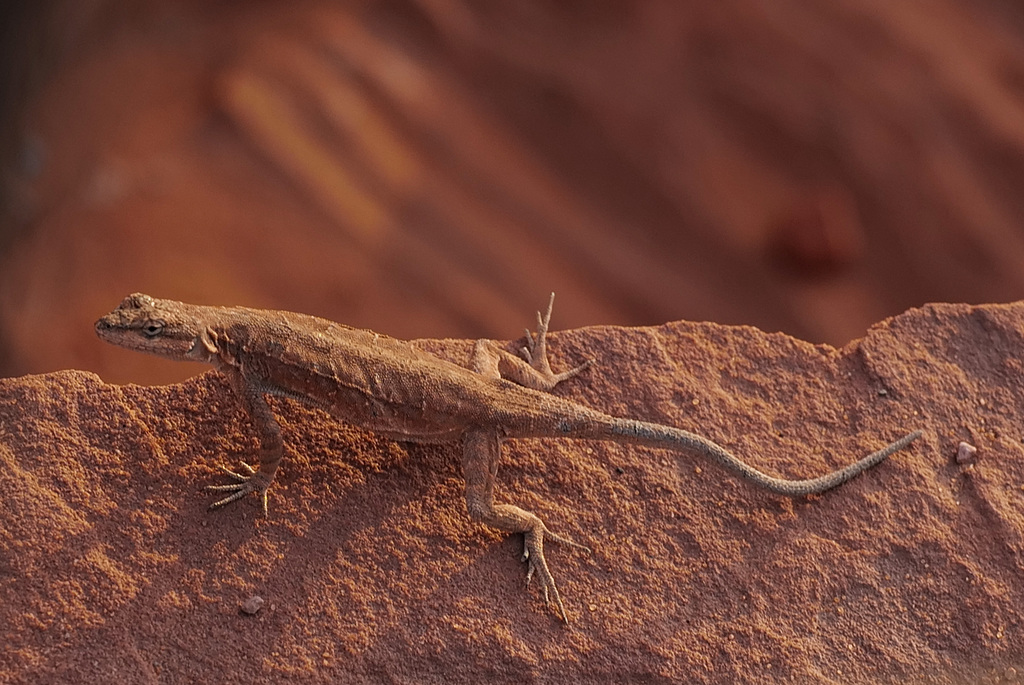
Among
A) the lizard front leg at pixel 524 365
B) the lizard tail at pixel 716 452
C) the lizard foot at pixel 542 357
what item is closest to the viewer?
the lizard tail at pixel 716 452

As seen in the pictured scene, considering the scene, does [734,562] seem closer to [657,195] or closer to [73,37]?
[657,195]

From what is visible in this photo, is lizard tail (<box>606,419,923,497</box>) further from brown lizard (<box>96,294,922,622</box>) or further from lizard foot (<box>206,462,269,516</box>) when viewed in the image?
lizard foot (<box>206,462,269,516</box>)

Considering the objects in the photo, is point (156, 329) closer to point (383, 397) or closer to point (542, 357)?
point (383, 397)

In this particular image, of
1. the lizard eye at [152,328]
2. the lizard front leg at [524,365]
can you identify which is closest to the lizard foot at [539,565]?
the lizard front leg at [524,365]

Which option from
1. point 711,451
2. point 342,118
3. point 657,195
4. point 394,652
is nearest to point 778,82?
point 657,195

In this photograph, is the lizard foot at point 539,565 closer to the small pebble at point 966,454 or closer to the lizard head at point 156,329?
the lizard head at point 156,329

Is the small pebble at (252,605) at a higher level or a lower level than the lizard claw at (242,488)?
lower

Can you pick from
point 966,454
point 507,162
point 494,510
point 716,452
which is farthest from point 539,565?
point 507,162

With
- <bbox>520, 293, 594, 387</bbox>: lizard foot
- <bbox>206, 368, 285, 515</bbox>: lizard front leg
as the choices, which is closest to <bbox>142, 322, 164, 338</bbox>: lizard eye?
<bbox>206, 368, 285, 515</bbox>: lizard front leg
